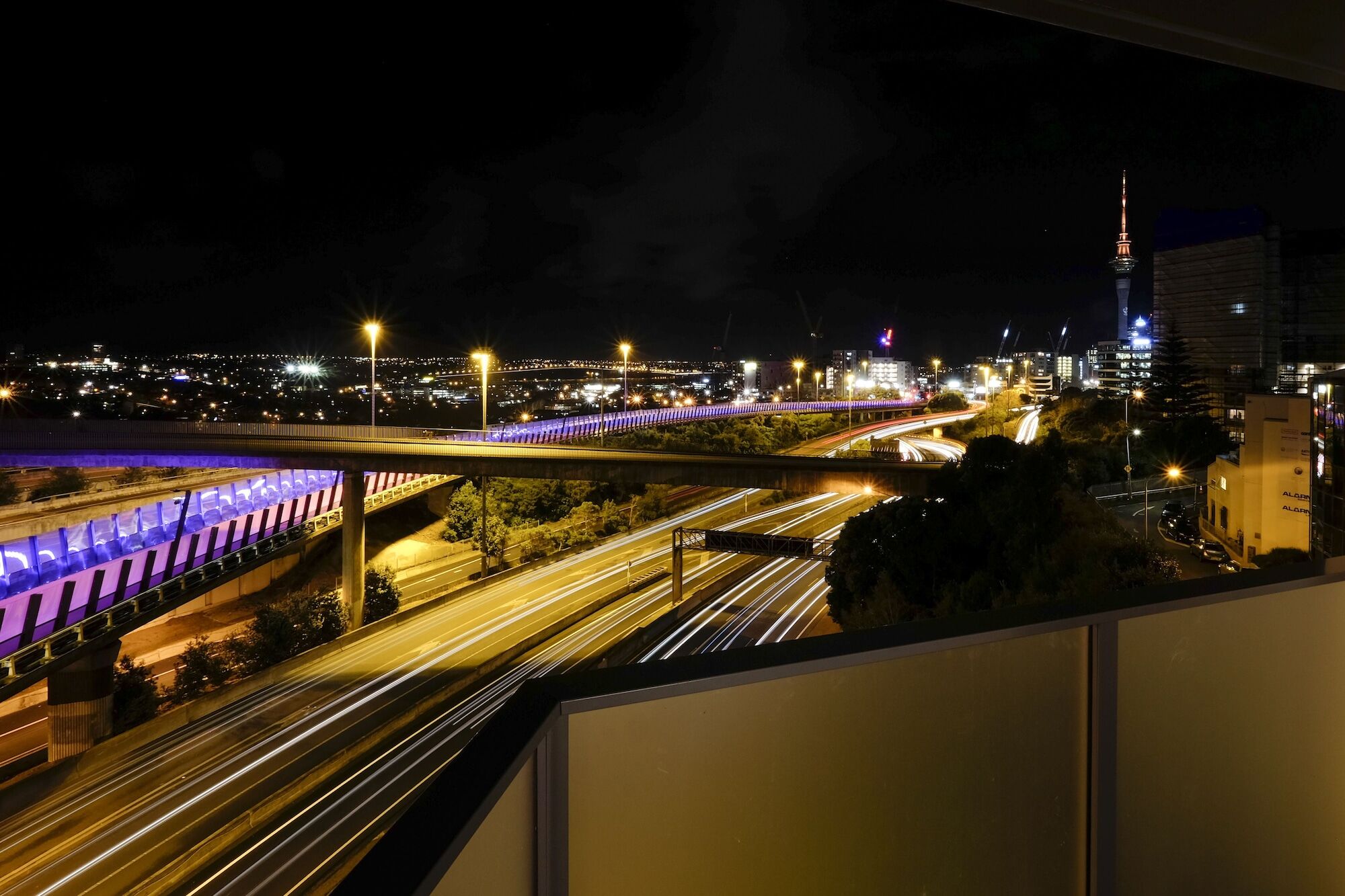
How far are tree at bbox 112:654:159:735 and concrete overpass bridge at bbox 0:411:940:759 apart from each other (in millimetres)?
347

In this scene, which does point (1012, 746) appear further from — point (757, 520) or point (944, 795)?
point (757, 520)

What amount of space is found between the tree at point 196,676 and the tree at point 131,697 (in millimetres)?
291

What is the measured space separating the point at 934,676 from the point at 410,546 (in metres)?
21.4

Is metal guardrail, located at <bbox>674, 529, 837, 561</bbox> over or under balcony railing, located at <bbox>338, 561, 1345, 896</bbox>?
under

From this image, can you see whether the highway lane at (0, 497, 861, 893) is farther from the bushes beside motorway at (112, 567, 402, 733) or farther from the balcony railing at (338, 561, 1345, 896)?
the balcony railing at (338, 561, 1345, 896)

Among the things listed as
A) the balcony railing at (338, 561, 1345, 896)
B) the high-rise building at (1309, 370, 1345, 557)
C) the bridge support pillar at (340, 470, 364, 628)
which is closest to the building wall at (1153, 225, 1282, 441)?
the bridge support pillar at (340, 470, 364, 628)

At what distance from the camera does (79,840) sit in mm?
6832

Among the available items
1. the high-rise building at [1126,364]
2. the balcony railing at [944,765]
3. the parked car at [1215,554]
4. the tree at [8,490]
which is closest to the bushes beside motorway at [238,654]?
the tree at [8,490]

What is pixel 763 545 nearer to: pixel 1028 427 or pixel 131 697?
pixel 131 697

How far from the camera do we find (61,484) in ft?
59.8

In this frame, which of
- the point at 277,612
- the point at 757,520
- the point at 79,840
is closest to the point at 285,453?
the point at 277,612


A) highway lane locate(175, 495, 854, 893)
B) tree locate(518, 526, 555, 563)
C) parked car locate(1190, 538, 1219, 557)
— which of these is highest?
parked car locate(1190, 538, 1219, 557)

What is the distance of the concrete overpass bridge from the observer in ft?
32.1

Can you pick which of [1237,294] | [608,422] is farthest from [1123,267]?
[608,422]
